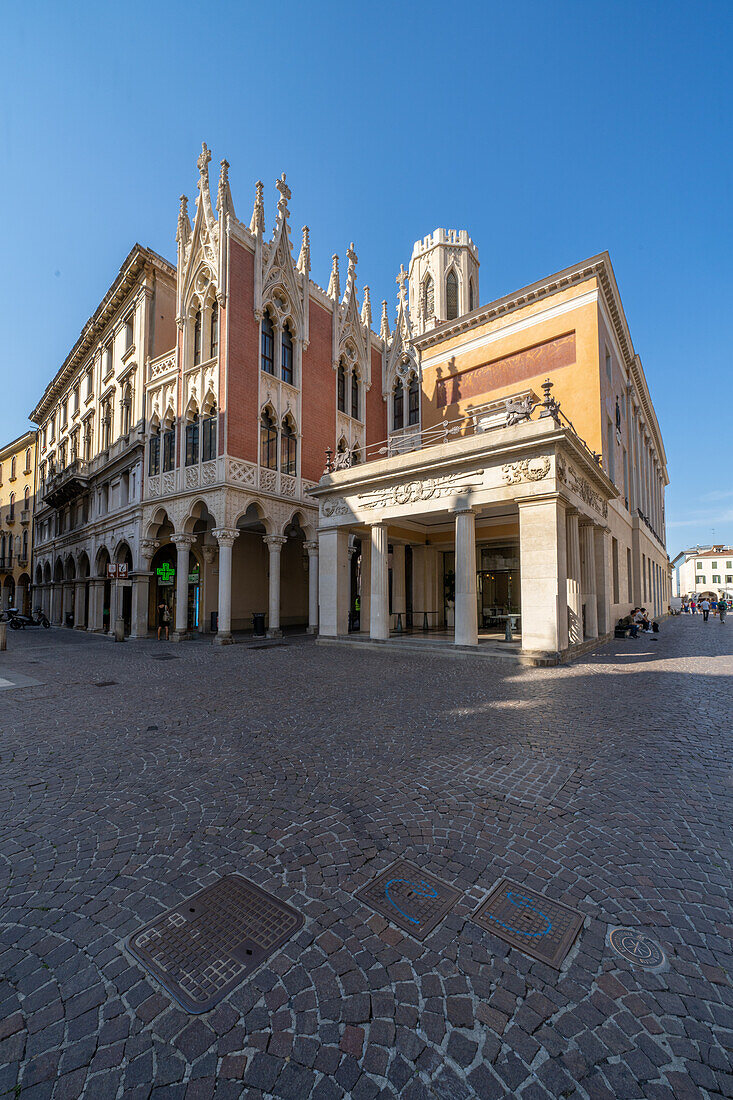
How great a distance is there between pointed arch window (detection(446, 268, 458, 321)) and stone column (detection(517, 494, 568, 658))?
132ft

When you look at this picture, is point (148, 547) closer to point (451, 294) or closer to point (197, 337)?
point (197, 337)

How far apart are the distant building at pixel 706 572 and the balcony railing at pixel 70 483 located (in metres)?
111

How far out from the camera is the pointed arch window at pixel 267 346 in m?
21.8

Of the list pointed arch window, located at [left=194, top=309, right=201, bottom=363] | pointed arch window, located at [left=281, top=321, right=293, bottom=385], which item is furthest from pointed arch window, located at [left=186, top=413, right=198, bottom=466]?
pointed arch window, located at [left=281, top=321, right=293, bottom=385]

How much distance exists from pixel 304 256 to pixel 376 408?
9468 millimetres

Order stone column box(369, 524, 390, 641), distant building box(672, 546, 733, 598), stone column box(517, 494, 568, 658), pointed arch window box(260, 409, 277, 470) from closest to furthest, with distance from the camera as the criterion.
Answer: stone column box(517, 494, 568, 658) → stone column box(369, 524, 390, 641) → pointed arch window box(260, 409, 277, 470) → distant building box(672, 546, 733, 598)

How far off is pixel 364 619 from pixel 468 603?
22.3 ft

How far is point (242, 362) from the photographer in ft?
66.4

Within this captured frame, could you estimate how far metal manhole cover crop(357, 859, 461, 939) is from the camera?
8.45 ft

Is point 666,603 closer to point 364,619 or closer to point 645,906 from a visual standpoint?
point 364,619

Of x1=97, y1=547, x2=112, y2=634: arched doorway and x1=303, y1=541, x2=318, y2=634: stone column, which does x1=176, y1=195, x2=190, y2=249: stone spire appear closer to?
x1=303, y1=541, x2=318, y2=634: stone column

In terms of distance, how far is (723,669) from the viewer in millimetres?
11070

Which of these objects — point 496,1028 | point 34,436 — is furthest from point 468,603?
point 34,436

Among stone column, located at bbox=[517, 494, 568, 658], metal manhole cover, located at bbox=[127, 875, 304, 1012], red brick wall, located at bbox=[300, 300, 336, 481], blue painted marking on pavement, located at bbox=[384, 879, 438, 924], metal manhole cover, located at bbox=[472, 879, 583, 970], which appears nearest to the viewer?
metal manhole cover, located at bbox=[127, 875, 304, 1012]
